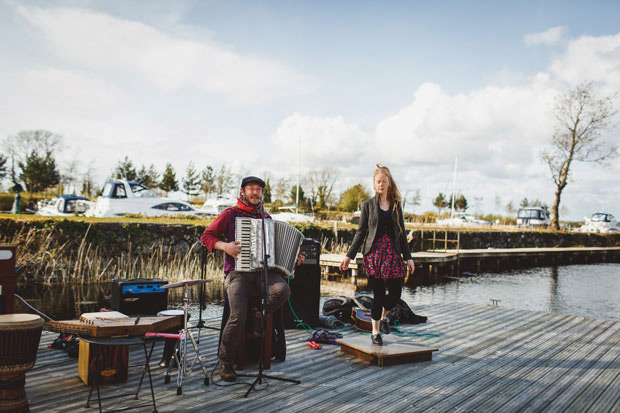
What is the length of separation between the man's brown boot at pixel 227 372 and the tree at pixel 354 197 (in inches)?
1328

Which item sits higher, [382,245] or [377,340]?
[382,245]

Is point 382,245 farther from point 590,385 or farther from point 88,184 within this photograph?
point 88,184

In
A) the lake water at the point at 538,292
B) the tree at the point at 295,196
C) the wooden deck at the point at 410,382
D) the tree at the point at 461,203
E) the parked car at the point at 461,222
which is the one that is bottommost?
the lake water at the point at 538,292

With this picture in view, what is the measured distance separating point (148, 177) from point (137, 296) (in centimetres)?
3922

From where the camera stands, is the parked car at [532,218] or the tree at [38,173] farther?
the parked car at [532,218]

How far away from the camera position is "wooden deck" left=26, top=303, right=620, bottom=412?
314 cm

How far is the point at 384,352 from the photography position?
4.13 meters

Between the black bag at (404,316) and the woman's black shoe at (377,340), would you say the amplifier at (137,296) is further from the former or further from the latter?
the black bag at (404,316)

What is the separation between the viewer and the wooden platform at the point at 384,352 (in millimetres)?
4109

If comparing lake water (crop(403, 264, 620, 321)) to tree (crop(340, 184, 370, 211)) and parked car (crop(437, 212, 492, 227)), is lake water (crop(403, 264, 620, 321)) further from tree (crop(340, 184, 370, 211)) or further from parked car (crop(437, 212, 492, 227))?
tree (crop(340, 184, 370, 211))

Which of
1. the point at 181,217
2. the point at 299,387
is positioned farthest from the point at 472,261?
the point at 299,387

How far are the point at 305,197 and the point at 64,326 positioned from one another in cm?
3700

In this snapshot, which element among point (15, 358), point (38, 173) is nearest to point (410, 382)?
point (15, 358)

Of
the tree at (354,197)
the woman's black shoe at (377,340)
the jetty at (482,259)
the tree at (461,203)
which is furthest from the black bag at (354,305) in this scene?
the tree at (461,203)
